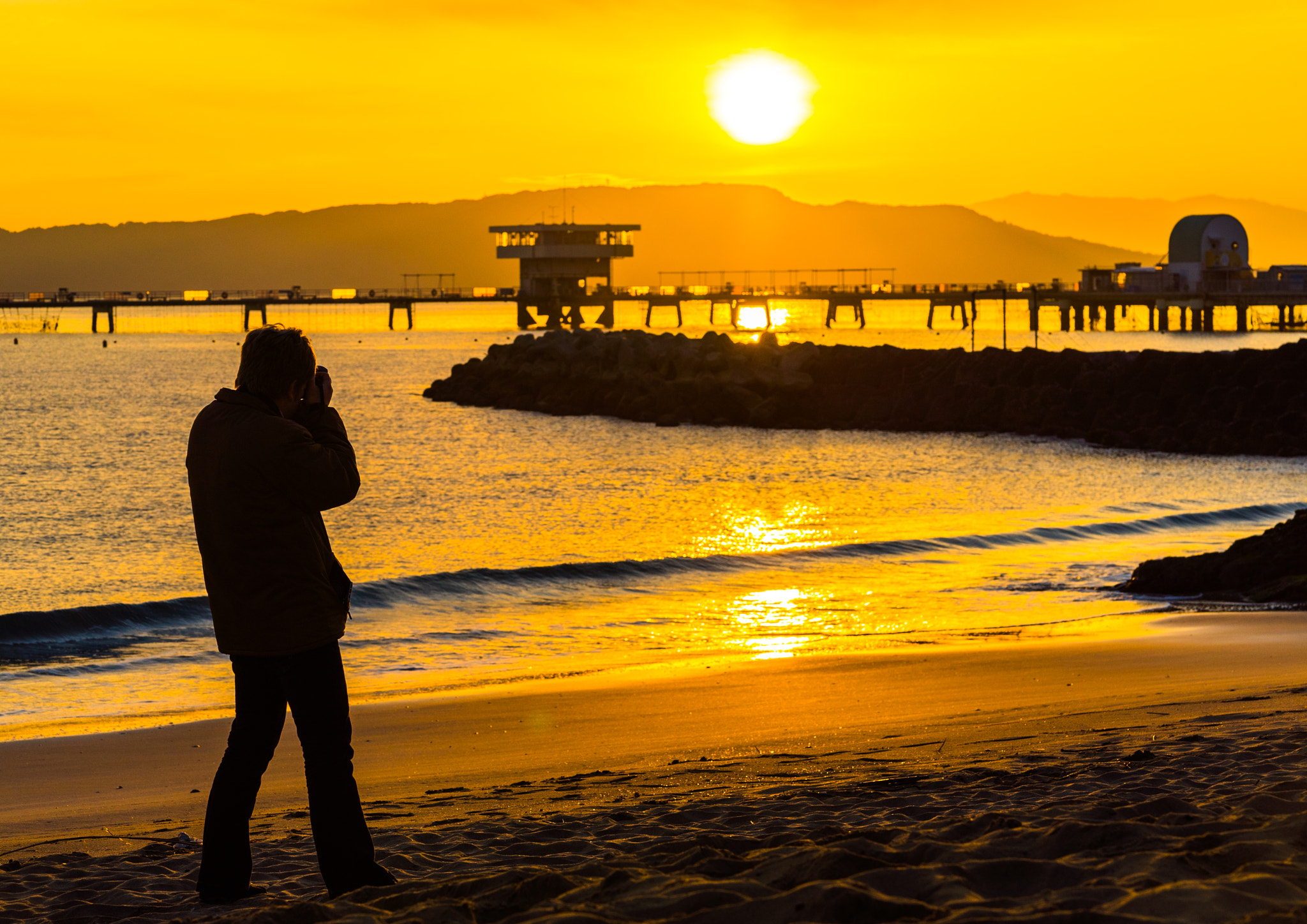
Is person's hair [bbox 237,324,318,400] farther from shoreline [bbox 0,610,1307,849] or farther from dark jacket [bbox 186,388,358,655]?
shoreline [bbox 0,610,1307,849]

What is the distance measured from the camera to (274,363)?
408 cm

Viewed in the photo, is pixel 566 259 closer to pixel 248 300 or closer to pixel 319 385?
pixel 248 300

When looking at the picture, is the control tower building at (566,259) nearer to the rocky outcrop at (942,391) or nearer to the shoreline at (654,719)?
the rocky outcrop at (942,391)

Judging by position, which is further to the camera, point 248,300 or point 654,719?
point 248,300

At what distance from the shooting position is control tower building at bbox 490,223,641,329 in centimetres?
11562

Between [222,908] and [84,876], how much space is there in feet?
2.70

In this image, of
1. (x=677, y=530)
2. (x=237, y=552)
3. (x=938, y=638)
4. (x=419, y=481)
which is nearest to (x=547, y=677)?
(x=938, y=638)

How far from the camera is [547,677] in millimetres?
10211

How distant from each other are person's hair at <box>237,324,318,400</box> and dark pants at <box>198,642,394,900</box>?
87 centimetres

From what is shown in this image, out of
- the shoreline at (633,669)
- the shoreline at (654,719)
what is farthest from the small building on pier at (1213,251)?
the shoreline at (654,719)

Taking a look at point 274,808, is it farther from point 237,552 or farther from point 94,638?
point 94,638

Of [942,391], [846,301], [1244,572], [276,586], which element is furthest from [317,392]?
[846,301]

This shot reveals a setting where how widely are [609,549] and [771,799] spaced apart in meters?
13.7

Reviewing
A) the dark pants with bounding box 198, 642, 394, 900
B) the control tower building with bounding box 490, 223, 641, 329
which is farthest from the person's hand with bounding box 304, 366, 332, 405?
the control tower building with bounding box 490, 223, 641, 329
